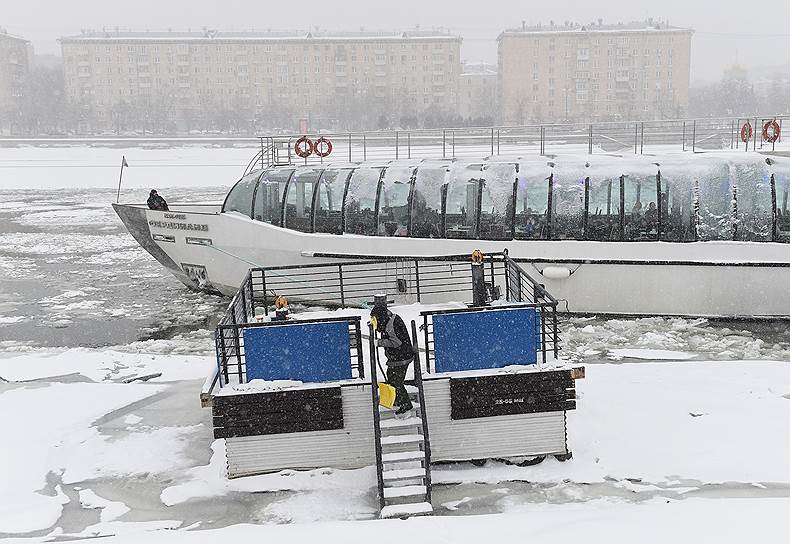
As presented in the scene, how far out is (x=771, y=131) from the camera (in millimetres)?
21109

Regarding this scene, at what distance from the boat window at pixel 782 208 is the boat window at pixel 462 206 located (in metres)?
6.43

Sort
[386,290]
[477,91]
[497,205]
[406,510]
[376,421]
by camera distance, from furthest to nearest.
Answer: [477,91]
[497,205]
[386,290]
[376,421]
[406,510]

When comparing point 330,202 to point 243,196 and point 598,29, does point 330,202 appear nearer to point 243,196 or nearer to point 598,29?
point 243,196

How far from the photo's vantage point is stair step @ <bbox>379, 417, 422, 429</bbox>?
9.55 metres

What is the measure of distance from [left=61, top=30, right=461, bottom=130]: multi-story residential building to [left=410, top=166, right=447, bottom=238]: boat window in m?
113

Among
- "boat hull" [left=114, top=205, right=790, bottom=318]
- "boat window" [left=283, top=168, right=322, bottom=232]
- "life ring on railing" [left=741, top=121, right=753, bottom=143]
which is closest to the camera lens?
"boat hull" [left=114, top=205, right=790, bottom=318]

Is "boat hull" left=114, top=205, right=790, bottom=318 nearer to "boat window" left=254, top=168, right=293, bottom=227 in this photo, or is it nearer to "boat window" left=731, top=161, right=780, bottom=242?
"boat window" left=731, top=161, right=780, bottom=242

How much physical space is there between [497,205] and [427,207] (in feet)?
5.34

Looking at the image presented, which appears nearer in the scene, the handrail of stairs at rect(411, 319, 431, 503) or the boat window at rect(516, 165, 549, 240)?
the handrail of stairs at rect(411, 319, 431, 503)

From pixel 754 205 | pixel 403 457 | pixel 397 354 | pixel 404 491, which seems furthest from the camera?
pixel 754 205

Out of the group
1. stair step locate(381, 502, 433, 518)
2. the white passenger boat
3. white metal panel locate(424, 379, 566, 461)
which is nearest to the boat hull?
the white passenger boat

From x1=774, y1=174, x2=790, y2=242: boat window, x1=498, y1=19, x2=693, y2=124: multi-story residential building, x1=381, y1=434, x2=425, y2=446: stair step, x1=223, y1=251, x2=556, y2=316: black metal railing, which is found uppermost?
x1=498, y1=19, x2=693, y2=124: multi-story residential building

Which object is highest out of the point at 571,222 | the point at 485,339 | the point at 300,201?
the point at 300,201

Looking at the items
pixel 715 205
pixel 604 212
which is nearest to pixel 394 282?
pixel 604 212
